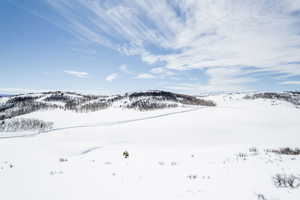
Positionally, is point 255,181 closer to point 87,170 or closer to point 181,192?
point 181,192

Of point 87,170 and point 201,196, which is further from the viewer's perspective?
point 87,170

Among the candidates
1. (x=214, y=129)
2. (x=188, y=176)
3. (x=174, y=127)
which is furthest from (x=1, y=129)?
(x=188, y=176)

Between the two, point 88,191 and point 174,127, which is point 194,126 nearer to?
point 174,127

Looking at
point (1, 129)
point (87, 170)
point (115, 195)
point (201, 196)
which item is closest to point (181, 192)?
point (201, 196)

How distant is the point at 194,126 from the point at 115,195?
121 ft

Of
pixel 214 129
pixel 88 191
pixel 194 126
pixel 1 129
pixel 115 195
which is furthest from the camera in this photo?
pixel 1 129

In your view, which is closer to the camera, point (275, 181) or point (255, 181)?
point (275, 181)

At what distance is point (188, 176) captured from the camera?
9.85m

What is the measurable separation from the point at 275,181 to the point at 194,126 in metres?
34.7

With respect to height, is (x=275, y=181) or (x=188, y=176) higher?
(x=275, y=181)

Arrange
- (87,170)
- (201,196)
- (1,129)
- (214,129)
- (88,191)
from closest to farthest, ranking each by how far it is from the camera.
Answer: (201,196) → (88,191) → (87,170) → (214,129) → (1,129)

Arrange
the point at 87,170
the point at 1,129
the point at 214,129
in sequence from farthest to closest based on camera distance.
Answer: the point at 1,129
the point at 214,129
the point at 87,170

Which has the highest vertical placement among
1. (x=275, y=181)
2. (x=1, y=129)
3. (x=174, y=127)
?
(x=275, y=181)

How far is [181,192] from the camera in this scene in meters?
7.59
